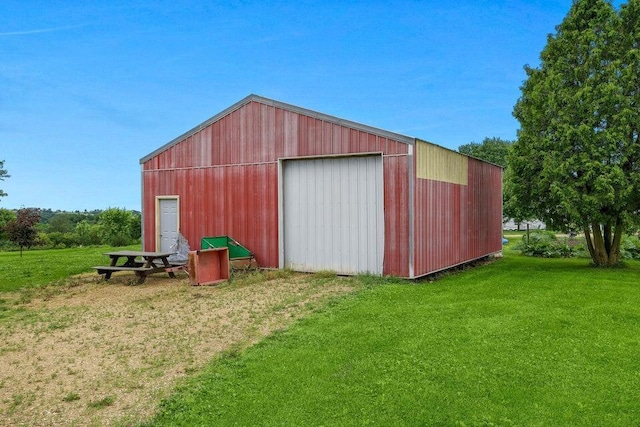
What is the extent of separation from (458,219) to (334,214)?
3.76 metres

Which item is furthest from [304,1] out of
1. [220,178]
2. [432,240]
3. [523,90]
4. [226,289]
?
[226,289]

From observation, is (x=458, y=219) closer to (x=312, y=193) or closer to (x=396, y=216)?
(x=396, y=216)

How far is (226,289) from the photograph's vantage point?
947 cm

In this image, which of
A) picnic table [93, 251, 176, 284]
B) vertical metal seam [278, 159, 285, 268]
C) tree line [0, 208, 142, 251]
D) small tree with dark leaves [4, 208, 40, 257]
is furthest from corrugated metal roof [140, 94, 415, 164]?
tree line [0, 208, 142, 251]

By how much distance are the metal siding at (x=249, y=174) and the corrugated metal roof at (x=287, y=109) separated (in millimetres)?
68

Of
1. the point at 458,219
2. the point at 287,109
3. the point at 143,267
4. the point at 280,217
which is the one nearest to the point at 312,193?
the point at 280,217

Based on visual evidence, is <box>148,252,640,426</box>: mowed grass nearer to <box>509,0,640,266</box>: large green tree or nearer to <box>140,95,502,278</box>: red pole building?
<box>140,95,502,278</box>: red pole building

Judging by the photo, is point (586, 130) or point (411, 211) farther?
point (586, 130)

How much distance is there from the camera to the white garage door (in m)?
10.5

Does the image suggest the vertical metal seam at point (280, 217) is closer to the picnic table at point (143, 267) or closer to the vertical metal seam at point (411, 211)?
the picnic table at point (143, 267)

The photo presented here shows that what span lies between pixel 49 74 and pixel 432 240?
12790mm

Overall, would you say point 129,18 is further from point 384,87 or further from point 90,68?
point 384,87

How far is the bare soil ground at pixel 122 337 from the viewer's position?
4073mm

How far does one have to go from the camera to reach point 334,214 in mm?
11047
